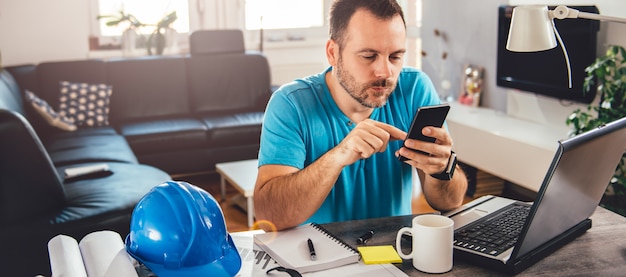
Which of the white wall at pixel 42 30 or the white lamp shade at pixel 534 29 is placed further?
the white wall at pixel 42 30

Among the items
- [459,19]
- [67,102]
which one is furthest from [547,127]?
[67,102]

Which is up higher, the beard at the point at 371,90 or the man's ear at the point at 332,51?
the man's ear at the point at 332,51

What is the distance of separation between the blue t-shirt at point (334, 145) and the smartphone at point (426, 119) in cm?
37

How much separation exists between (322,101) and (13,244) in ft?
4.77

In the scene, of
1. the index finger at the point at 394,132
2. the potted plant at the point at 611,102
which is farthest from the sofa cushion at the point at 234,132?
the index finger at the point at 394,132

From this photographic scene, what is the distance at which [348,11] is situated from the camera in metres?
1.79

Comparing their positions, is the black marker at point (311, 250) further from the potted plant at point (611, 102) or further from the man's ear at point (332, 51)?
the potted plant at point (611, 102)

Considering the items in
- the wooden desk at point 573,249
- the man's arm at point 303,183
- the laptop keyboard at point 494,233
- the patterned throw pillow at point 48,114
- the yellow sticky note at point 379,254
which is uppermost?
the man's arm at point 303,183

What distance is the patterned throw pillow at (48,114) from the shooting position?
449 centimetres

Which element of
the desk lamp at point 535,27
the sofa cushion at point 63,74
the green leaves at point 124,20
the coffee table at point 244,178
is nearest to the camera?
the desk lamp at point 535,27

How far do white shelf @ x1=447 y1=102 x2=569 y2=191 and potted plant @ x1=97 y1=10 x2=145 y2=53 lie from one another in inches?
102

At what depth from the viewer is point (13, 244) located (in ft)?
8.55

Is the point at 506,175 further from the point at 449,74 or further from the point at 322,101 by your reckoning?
the point at 322,101

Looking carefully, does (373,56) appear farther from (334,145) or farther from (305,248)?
(305,248)
